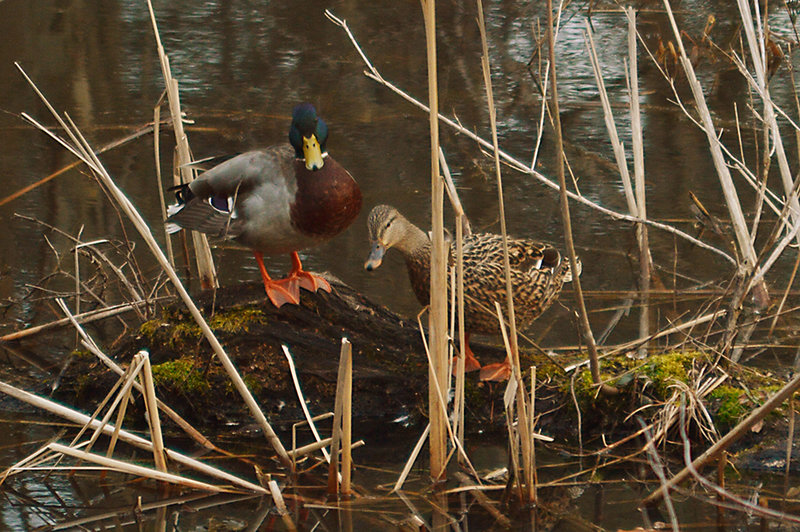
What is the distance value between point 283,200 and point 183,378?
0.75 meters

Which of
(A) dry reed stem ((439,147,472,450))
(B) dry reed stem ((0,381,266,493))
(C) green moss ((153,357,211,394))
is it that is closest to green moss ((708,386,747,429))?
(A) dry reed stem ((439,147,472,450))

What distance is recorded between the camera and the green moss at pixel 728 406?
3.48 metres

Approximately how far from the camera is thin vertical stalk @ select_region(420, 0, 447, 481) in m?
2.66

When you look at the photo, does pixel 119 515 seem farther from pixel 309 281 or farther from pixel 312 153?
pixel 312 153

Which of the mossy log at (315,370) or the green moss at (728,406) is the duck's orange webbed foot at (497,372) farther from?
the green moss at (728,406)

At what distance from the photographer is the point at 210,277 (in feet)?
14.4

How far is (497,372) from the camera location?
3.67 m

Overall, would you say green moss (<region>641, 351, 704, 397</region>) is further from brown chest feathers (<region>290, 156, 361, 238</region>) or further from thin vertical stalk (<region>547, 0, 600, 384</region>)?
brown chest feathers (<region>290, 156, 361, 238</region>)

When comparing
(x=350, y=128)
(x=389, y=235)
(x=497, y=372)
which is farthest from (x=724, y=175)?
(x=350, y=128)

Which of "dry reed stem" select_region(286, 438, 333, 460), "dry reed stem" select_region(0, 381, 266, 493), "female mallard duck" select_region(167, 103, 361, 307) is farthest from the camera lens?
"female mallard duck" select_region(167, 103, 361, 307)

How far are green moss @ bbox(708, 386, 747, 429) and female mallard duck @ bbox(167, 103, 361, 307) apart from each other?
1.41 meters

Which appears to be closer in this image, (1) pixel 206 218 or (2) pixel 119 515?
(2) pixel 119 515

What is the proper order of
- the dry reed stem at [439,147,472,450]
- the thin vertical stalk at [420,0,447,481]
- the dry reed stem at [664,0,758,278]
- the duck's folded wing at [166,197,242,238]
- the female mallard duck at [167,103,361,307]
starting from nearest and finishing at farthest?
the thin vertical stalk at [420,0,447,481] < the dry reed stem at [439,147,472,450] < the female mallard duck at [167,103,361,307] < the duck's folded wing at [166,197,242,238] < the dry reed stem at [664,0,758,278]

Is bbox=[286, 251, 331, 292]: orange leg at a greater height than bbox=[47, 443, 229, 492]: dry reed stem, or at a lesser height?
greater
